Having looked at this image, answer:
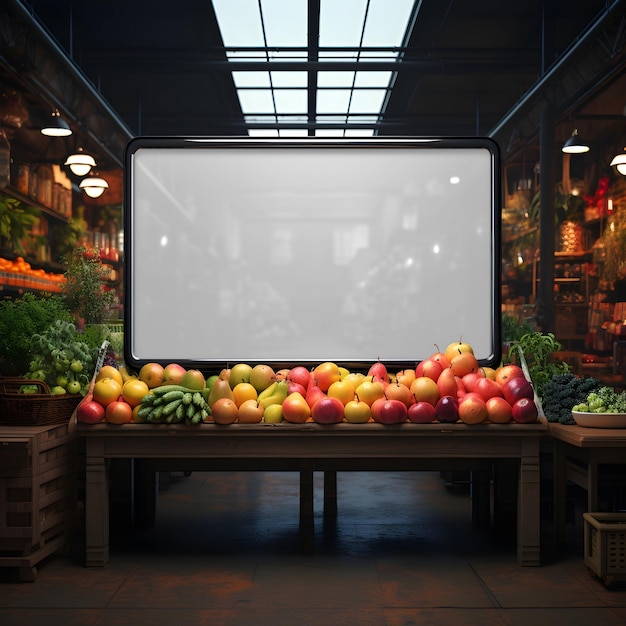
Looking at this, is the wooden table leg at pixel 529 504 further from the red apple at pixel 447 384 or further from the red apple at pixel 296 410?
the red apple at pixel 296 410

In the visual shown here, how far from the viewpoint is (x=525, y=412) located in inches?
161

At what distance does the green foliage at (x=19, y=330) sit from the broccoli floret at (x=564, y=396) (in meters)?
2.82

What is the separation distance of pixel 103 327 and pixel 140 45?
16.8ft

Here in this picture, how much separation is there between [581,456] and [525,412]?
15.7 inches

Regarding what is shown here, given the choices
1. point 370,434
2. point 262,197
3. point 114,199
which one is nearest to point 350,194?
point 262,197

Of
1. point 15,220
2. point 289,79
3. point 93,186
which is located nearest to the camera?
point 15,220

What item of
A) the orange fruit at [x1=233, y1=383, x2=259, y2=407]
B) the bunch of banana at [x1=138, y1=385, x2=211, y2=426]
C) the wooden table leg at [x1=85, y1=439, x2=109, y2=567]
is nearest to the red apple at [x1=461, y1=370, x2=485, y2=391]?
the orange fruit at [x1=233, y1=383, x2=259, y2=407]

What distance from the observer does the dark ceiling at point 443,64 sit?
8383 mm

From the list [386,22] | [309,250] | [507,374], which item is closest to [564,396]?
[507,374]

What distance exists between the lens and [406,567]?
13.6 feet

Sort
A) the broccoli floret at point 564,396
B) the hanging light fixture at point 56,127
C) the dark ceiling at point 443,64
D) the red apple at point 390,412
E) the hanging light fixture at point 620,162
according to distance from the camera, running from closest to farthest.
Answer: the red apple at point 390,412
the broccoli floret at point 564,396
the hanging light fixture at point 56,127
the hanging light fixture at point 620,162
the dark ceiling at point 443,64

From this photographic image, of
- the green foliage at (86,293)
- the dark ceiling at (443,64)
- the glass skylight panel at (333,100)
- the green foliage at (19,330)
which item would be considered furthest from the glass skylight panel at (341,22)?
the green foliage at (19,330)

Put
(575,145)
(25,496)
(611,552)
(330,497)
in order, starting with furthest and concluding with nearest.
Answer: (575,145) → (330,497) → (25,496) → (611,552)

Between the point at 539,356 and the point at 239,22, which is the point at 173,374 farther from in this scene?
the point at 239,22
